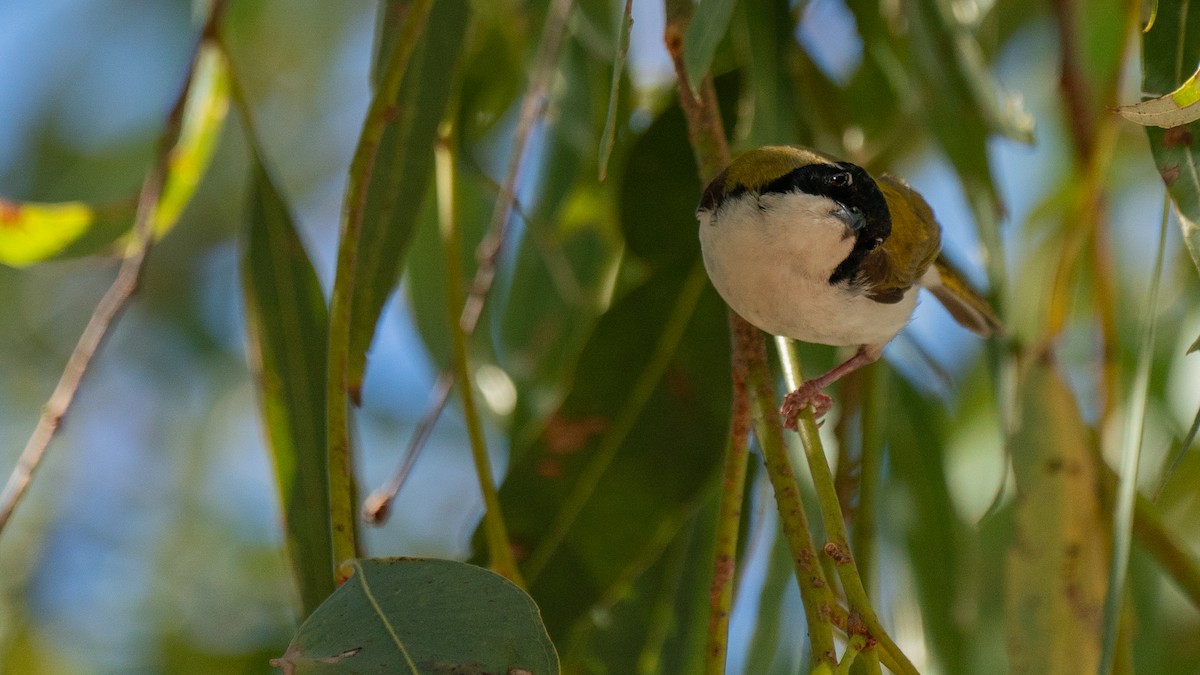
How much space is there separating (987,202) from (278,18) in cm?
291

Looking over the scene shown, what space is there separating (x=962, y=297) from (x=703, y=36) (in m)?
1.11

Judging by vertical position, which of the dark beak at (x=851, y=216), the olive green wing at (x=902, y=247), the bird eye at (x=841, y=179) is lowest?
the olive green wing at (x=902, y=247)

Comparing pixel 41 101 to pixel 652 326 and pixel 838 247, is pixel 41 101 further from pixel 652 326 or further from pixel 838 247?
pixel 838 247

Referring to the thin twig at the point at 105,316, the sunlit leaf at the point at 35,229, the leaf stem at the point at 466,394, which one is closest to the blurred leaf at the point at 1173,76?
the leaf stem at the point at 466,394

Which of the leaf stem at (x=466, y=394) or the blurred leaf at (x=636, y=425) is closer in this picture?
the leaf stem at (x=466, y=394)

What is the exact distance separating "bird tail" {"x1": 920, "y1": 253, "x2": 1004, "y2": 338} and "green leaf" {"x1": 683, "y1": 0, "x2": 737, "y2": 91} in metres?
0.92

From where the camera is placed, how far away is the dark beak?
1.67 m

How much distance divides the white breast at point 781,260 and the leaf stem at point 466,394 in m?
0.36

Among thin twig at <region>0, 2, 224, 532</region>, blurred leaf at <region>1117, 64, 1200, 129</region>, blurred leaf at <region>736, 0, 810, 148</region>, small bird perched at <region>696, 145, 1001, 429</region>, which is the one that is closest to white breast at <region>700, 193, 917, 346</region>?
small bird perched at <region>696, 145, 1001, 429</region>

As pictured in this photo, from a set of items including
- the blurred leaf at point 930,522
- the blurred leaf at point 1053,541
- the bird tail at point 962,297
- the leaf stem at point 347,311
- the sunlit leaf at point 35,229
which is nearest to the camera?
the leaf stem at point 347,311

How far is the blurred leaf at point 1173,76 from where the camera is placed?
1.36 m

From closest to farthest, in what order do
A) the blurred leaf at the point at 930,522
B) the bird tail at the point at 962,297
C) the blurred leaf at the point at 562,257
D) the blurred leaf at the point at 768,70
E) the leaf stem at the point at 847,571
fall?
the leaf stem at the point at 847,571 → the blurred leaf at the point at 768,70 → the bird tail at the point at 962,297 → the blurred leaf at the point at 930,522 → the blurred leaf at the point at 562,257

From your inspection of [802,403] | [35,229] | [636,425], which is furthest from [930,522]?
[35,229]

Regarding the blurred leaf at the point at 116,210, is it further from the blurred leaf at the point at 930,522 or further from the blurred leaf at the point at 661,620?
the blurred leaf at the point at 930,522
